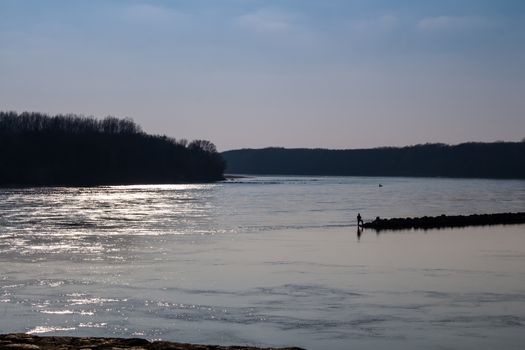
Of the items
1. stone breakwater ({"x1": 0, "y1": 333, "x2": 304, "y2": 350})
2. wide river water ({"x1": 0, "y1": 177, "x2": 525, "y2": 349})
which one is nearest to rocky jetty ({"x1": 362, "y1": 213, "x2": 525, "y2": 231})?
wide river water ({"x1": 0, "y1": 177, "x2": 525, "y2": 349})

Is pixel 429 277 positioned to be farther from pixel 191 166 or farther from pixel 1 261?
pixel 191 166

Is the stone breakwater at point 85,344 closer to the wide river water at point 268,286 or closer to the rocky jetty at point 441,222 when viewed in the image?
the wide river water at point 268,286

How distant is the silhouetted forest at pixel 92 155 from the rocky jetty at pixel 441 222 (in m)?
85.6

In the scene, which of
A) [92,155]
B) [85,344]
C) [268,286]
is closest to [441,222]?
[268,286]

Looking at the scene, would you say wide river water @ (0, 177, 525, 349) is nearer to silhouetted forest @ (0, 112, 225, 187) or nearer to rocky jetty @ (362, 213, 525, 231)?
rocky jetty @ (362, 213, 525, 231)

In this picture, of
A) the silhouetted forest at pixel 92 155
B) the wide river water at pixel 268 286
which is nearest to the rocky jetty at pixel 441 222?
the wide river water at pixel 268 286

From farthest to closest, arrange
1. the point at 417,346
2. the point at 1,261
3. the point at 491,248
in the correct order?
the point at 491,248 → the point at 1,261 → the point at 417,346

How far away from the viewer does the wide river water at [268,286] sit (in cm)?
1620

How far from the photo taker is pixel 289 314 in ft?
59.3

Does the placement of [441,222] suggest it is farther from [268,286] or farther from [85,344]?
[85,344]

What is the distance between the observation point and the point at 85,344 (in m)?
13.5

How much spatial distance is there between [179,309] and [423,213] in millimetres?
46044

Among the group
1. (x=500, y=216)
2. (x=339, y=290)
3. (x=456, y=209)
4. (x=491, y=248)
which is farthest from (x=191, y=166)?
(x=339, y=290)

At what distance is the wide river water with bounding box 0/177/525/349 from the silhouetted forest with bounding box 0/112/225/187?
90.7 m
